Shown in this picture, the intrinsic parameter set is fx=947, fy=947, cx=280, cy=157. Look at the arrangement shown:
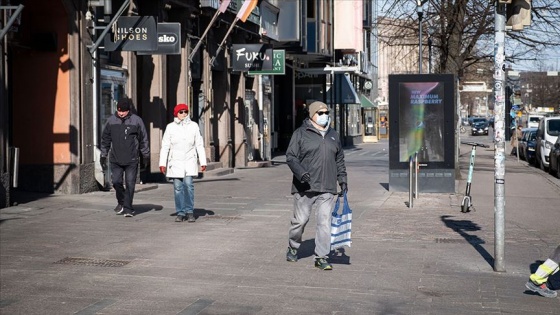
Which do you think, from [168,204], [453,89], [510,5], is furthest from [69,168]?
[510,5]

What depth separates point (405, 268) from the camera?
10352 millimetres

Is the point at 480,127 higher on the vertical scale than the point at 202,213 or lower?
higher

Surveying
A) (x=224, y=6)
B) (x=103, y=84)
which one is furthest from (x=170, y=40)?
(x=224, y=6)

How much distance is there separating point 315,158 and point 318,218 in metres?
0.66

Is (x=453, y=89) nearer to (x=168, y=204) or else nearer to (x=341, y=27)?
(x=168, y=204)

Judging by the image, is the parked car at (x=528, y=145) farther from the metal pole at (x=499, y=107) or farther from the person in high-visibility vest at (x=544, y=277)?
the person in high-visibility vest at (x=544, y=277)

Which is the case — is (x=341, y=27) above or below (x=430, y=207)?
above

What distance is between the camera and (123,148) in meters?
14.8

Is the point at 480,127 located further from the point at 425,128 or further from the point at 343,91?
the point at 425,128

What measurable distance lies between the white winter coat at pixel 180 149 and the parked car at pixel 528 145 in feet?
84.9

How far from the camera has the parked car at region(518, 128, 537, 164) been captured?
126 ft

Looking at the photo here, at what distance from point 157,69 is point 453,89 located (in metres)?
6.97

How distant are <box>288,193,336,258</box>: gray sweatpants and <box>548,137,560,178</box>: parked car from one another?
20400mm

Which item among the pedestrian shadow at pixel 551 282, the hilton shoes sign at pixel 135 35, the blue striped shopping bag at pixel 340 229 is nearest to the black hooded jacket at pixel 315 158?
the blue striped shopping bag at pixel 340 229
